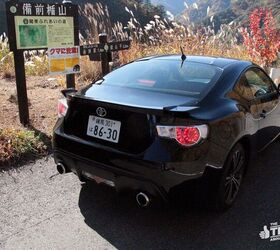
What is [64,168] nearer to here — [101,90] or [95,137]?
[95,137]

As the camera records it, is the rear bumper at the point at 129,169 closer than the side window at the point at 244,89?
Yes

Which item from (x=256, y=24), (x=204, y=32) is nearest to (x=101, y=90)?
(x=256, y=24)

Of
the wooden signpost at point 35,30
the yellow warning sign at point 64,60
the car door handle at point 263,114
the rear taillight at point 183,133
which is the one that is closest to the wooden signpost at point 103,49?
the wooden signpost at point 35,30

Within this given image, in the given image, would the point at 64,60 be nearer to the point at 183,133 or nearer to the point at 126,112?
the point at 126,112

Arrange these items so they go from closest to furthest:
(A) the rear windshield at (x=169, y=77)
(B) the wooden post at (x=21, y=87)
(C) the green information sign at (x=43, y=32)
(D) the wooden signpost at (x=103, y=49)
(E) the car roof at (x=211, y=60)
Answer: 1. (A) the rear windshield at (x=169, y=77)
2. (E) the car roof at (x=211, y=60)
3. (C) the green information sign at (x=43, y=32)
4. (B) the wooden post at (x=21, y=87)
5. (D) the wooden signpost at (x=103, y=49)

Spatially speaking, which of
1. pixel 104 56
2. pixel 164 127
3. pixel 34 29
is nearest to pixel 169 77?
pixel 164 127

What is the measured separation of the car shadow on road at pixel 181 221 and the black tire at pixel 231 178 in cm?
13

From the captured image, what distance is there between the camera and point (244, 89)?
4.04 metres

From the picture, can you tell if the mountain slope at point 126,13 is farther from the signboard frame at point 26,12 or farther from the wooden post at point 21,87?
the wooden post at point 21,87

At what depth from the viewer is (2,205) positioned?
12.4ft

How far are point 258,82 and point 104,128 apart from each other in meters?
2.07

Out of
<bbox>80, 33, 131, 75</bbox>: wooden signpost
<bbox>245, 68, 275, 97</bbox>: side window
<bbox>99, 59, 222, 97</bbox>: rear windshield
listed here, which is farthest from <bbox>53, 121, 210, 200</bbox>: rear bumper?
<bbox>80, 33, 131, 75</bbox>: wooden signpost

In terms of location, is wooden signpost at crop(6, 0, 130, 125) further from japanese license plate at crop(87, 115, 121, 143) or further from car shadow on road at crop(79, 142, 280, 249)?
japanese license plate at crop(87, 115, 121, 143)

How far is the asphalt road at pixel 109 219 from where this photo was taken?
3.25 metres
